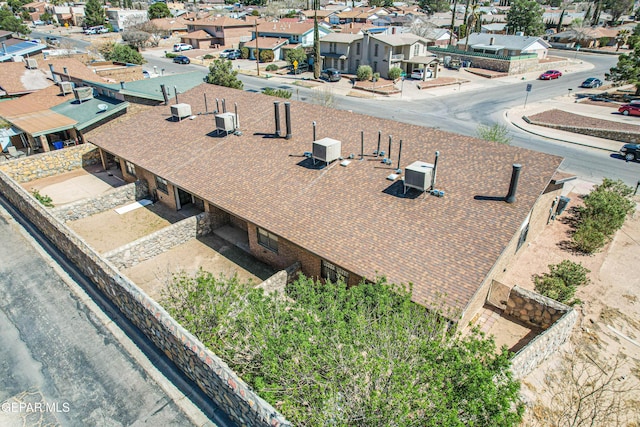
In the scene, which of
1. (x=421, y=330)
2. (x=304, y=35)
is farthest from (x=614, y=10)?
(x=421, y=330)

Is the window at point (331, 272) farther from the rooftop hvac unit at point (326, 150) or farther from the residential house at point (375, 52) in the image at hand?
the residential house at point (375, 52)

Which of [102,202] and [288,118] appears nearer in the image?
[288,118]

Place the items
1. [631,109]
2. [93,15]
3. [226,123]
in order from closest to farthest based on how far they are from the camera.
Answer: [226,123] < [631,109] < [93,15]

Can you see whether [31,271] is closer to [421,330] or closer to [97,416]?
[97,416]

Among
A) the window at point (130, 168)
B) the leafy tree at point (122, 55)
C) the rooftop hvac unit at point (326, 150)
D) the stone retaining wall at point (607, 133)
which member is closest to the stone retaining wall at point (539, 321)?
the rooftop hvac unit at point (326, 150)

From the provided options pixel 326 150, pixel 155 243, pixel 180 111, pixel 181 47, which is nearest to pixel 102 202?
pixel 155 243

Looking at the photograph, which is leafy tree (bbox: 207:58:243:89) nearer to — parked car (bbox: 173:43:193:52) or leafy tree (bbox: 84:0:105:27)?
parked car (bbox: 173:43:193:52)

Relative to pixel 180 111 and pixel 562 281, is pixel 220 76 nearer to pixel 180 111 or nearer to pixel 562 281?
pixel 180 111
